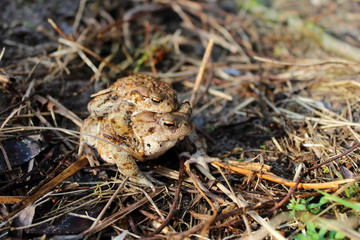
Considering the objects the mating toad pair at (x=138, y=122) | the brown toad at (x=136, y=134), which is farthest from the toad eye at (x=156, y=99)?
the brown toad at (x=136, y=134)

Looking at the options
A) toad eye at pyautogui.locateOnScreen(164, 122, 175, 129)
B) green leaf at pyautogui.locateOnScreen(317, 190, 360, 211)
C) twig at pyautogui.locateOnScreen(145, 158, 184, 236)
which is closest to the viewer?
green leaf at pyautogui.locateOnScreen(317, 190, 360, 211)

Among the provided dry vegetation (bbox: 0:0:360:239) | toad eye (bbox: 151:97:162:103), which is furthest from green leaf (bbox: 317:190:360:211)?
toad eye (bbox: 151:97:162:103)

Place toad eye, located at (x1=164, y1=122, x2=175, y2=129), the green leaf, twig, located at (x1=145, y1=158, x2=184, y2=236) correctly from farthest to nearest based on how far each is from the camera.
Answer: toad eye, located at (x1=164, y1=122, x2=175, y2=129), twig, located at (x1=145, y1=158, x2=184, y2=236), the green leaf

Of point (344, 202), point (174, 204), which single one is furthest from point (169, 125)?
point (344, 202)

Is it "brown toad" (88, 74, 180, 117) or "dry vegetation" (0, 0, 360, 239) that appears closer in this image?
"dry vegetation" (0, 0, 360, 239)

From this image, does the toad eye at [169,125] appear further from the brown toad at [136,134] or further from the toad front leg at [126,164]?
the toad front leg at [126,164]

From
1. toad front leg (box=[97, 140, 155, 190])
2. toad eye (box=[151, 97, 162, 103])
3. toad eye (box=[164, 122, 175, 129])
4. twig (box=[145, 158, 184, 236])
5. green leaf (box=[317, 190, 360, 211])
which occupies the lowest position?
twig (box=[145, 158, 184, 236])

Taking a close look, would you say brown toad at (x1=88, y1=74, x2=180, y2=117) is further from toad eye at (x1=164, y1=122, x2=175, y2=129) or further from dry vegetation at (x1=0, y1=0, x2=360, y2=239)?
dry vegetation at (x1=0, y1=0, x2=360, y2=239)
